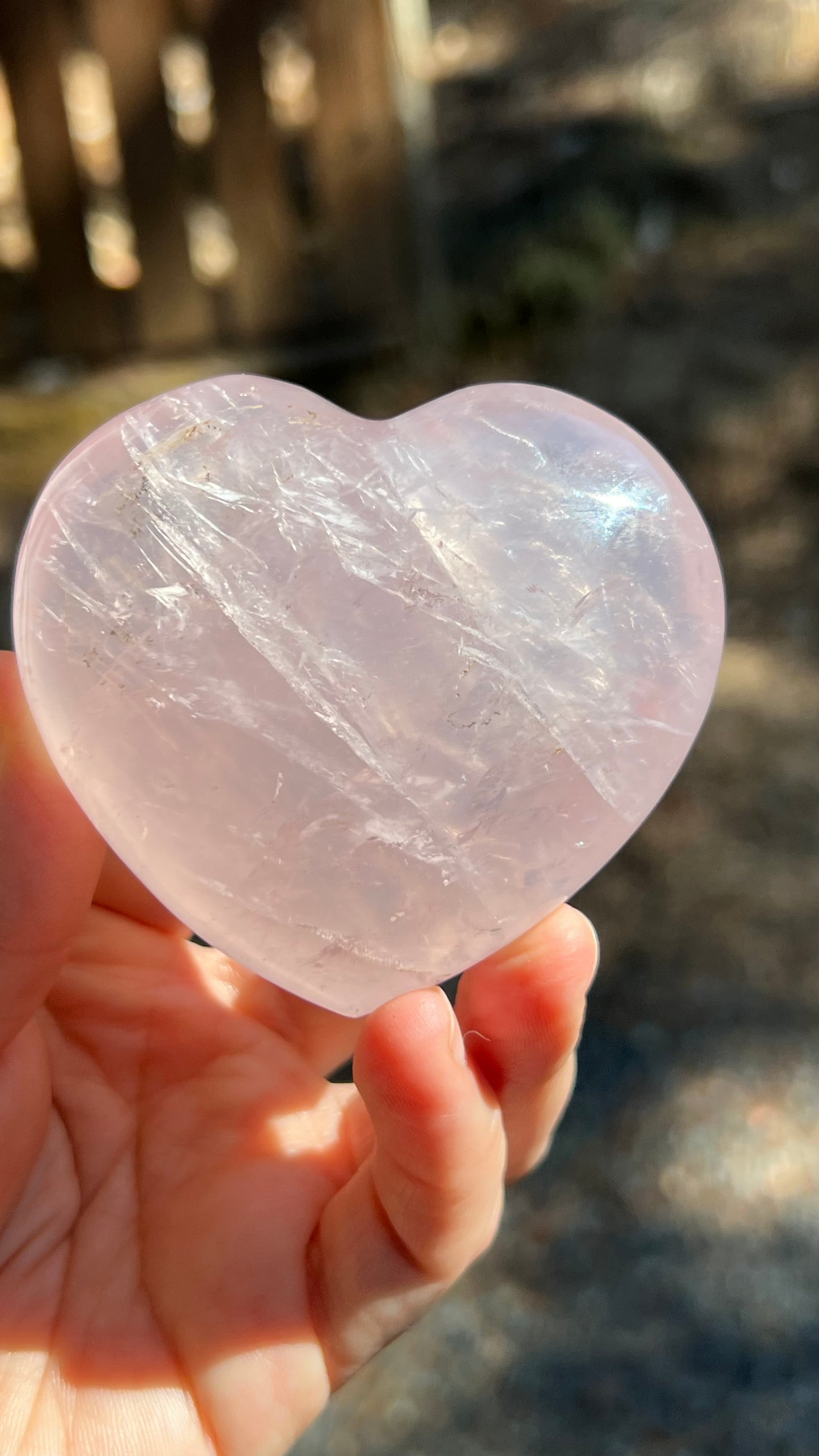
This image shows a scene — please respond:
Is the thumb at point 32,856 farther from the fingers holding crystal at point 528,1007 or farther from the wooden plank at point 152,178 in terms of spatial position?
the wooden plank at point 152,178

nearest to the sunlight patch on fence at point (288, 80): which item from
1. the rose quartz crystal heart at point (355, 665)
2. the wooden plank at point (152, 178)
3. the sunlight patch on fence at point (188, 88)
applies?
the sunlight patch on fence at point (188, 88)

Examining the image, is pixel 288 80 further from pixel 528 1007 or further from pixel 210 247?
pixel 528 1007

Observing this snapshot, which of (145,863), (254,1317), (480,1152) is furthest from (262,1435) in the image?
(145,863)

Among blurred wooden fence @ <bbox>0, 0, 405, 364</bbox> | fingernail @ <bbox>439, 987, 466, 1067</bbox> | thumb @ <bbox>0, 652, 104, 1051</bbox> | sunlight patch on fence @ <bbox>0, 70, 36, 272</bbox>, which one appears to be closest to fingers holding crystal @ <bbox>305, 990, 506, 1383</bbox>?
fingernail @ <bbox>439, 987, 466, 1067</bbox>

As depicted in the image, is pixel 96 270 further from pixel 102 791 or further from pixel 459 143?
pixel 102 791

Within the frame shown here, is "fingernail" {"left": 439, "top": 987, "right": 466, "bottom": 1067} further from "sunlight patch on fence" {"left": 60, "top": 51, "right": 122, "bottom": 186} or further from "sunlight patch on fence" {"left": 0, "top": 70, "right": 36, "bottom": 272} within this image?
"sunlight patch on fence" {"left": 0, "top": 70, "right": 36, "bottom": 272}
